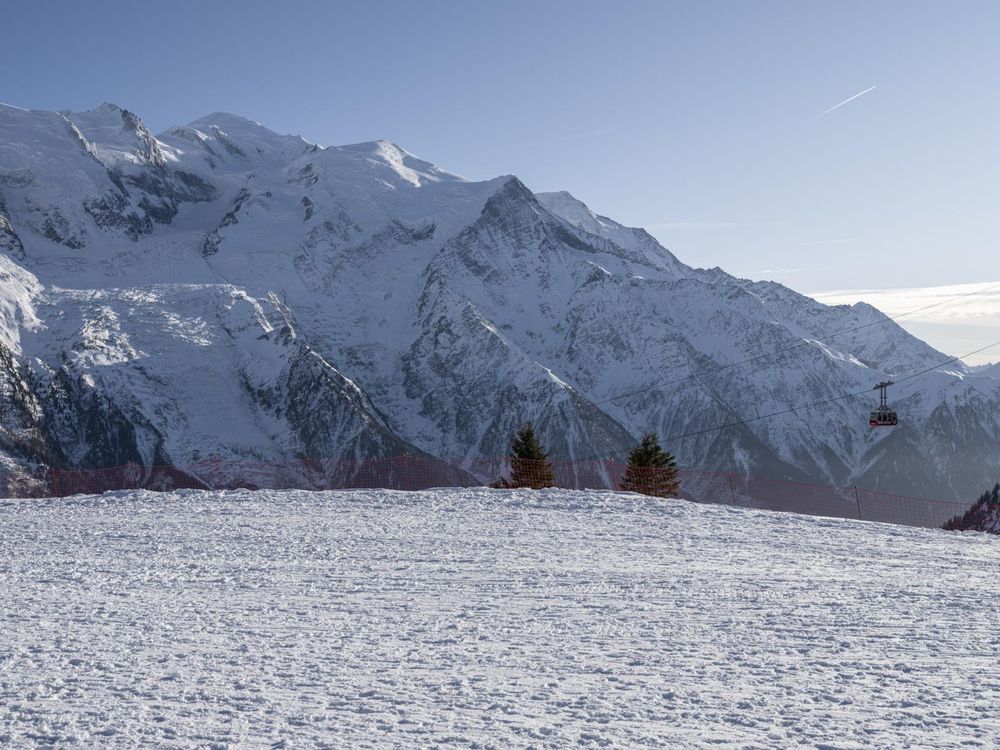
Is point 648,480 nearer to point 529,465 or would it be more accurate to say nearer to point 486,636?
point 529,465

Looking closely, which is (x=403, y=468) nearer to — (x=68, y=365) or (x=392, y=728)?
(x=392, y=728)

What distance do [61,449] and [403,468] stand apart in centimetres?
17291

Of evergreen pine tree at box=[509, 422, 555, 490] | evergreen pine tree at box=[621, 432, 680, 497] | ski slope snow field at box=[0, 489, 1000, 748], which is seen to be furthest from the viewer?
evergreen pine tree at box=[621, 432, 680, 497]

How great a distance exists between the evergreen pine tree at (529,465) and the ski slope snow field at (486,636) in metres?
15.4

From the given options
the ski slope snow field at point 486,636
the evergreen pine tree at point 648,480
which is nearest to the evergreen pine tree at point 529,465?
the evergreen pine tree at point 648,480

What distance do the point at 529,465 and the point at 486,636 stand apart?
94.9 ft

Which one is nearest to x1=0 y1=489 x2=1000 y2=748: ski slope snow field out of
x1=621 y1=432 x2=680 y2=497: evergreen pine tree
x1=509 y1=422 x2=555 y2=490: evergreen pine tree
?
x1=509 y1=422 x2=555 y2=490: evergreen pine tree

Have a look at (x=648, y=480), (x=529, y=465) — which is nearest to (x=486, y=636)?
(x=648, y=480)

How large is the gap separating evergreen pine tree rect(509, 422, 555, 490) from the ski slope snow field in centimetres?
1541

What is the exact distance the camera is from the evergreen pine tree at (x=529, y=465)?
39.0 m

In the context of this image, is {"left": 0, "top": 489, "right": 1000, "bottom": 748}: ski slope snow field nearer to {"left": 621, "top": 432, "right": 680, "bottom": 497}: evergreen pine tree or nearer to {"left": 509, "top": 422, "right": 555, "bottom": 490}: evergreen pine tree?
{"left": 509, "top": 422, "right": 555, "bottom": 490}: evergreen pine tree

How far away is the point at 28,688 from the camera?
34.4 ft

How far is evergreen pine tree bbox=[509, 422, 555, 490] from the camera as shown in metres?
39.0

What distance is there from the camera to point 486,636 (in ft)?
42.5
